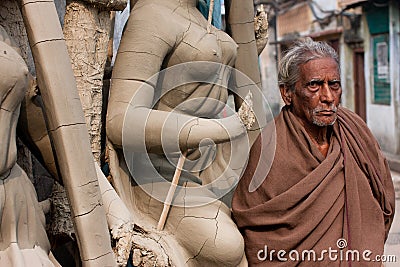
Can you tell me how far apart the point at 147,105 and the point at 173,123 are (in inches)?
5.4

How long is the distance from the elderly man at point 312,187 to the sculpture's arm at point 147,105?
34cm

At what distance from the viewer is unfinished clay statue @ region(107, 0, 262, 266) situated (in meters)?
2.39

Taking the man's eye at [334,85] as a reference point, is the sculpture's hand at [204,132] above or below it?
below

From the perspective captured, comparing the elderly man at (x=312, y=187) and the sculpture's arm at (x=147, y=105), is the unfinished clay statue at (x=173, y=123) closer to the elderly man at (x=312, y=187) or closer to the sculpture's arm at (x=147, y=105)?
the sculpture's arm at (x=147, y=105)

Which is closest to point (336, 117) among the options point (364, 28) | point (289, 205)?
point (289, 205)

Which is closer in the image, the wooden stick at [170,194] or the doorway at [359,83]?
the wooden stick at [170,194]

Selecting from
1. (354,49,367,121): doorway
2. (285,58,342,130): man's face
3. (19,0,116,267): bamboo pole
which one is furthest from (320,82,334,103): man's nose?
(354,49,367,121): doorway

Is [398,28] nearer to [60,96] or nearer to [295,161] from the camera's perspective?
[295,161]

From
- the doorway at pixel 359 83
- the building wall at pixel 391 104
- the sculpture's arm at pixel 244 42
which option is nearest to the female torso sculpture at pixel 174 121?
the sculpture's arm at pixel 244 42

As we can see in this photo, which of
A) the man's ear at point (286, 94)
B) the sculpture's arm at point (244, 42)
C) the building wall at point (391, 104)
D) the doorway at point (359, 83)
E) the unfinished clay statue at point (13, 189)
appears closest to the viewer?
the unfinished clay statue at point (13, 189)

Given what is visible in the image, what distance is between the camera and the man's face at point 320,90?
2.66m

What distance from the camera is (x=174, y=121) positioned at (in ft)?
7.80

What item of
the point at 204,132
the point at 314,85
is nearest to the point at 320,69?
the point at 314,85

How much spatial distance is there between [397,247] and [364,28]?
29.1 ft
